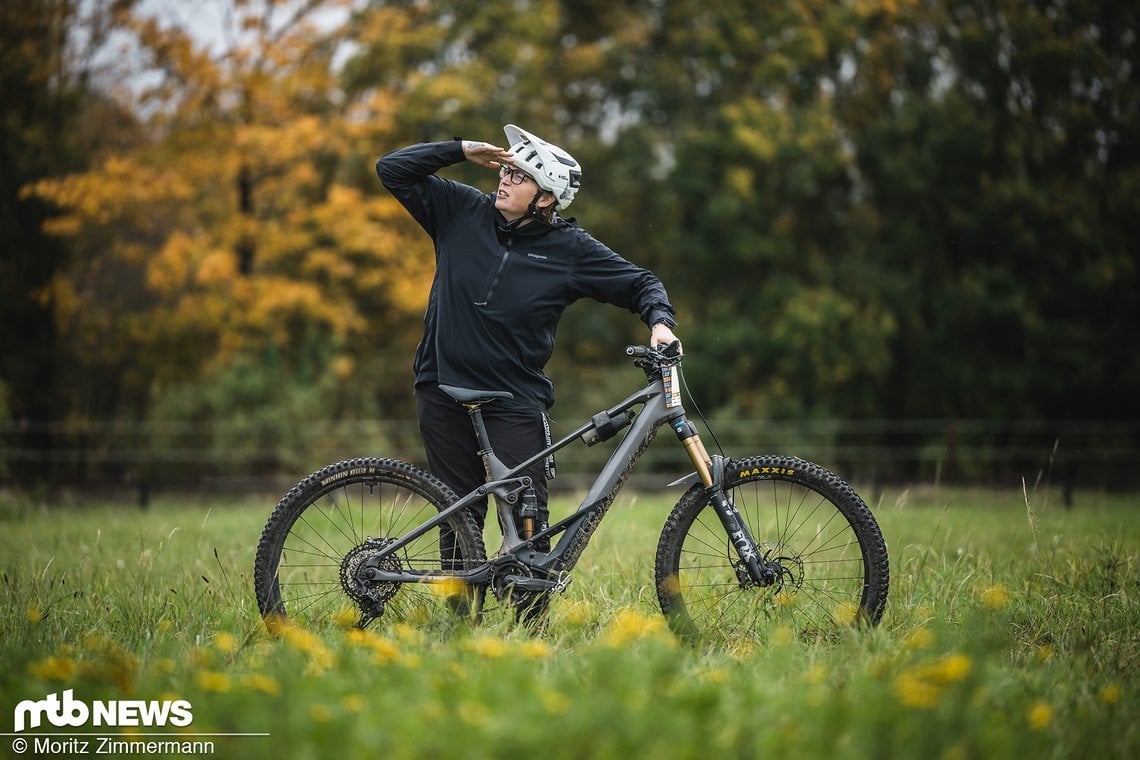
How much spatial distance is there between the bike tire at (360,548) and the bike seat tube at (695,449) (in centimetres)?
88

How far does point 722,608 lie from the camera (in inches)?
159

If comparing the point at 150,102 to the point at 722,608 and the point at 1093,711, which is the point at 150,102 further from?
the point at 1093,711

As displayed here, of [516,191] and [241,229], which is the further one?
[241,229]

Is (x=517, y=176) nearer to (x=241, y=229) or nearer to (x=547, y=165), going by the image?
(x=547, y=165)

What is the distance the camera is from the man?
4.15 meters

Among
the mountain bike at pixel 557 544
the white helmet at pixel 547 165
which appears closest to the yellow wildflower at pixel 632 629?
the mountain bike at pixel 557 544

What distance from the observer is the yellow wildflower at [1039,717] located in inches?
107

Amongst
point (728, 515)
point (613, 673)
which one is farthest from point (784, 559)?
point (613, 673)

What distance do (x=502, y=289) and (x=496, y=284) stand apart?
3 centimetres

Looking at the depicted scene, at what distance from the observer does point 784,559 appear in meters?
3.94

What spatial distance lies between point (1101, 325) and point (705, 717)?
52.8ft

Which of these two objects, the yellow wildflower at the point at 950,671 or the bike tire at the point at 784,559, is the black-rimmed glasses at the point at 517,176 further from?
the yellow wildflower at the point at 950,671

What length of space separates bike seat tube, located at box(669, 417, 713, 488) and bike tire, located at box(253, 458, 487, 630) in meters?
0.88

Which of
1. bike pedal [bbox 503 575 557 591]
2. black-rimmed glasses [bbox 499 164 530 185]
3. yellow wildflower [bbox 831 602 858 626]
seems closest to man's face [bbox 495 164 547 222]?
black-rimmed glasses [bbox 499 164 530 185]
